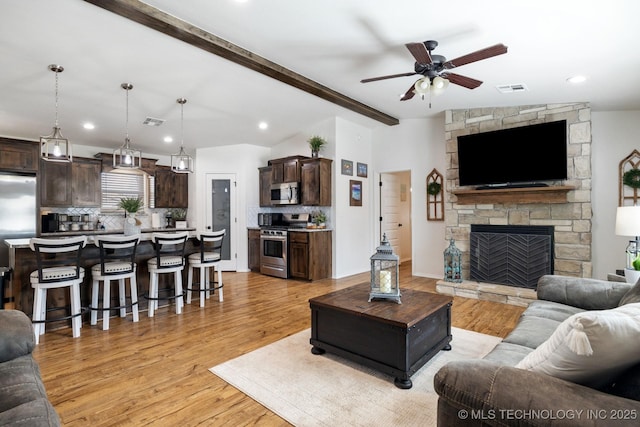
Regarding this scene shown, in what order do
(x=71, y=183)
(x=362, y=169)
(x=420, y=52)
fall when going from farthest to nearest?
(x=362, y=169) < (x=71, y=183) < (x=420, y=52)

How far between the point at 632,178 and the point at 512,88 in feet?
6.74

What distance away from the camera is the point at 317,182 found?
19.3ft

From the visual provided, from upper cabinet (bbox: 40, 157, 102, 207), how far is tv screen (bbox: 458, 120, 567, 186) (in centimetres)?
697

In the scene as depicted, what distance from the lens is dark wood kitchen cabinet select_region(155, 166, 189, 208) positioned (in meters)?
7.49

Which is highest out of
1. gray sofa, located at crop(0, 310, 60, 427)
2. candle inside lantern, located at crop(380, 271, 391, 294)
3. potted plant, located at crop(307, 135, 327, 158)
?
potted plant, located at crop(307, 135, 327, 158)

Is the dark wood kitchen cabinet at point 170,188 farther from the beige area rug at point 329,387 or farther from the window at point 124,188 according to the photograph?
the beige area rug at point 329,387

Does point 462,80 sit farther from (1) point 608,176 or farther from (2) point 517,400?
(2) point 517,400

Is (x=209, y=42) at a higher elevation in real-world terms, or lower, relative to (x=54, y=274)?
higher

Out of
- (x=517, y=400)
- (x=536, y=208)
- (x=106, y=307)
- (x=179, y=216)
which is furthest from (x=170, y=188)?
(x=517, y=400)

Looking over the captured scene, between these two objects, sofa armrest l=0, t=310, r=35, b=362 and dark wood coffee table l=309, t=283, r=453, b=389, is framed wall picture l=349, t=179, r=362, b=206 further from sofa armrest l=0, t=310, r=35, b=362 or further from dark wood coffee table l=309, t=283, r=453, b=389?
sofa armrest l=0, t=310, r=35, b=362

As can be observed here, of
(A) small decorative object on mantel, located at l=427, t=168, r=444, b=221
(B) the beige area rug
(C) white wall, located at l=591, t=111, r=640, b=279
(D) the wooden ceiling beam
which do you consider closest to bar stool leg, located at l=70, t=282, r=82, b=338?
(B) the beige area rug

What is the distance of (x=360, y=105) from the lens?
5230mm

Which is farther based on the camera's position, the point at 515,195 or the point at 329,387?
the point at 515,195

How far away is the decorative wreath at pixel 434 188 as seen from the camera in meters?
5.94
